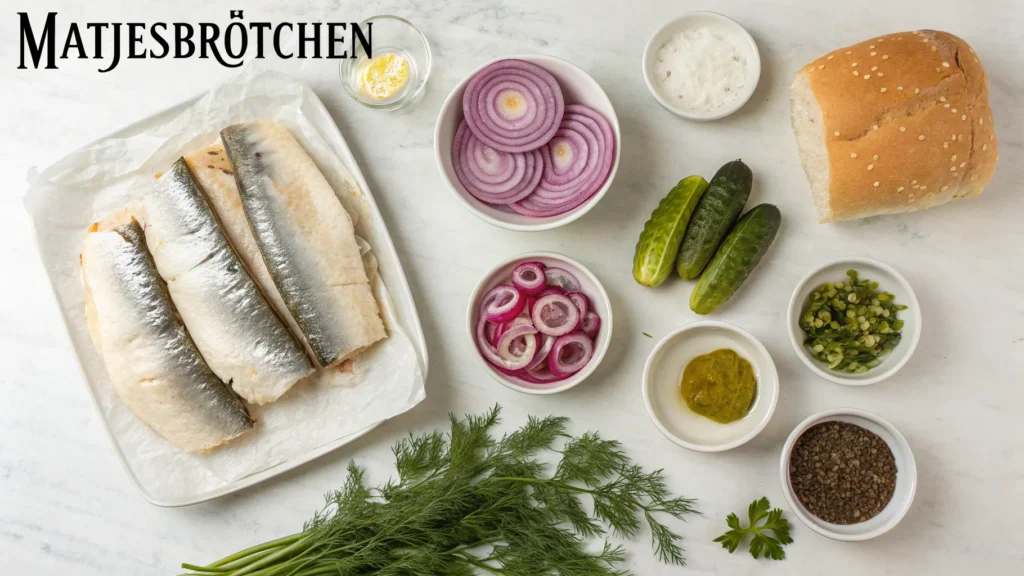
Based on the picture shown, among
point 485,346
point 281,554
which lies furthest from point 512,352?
point 281,554

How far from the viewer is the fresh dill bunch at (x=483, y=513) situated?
2346 mm

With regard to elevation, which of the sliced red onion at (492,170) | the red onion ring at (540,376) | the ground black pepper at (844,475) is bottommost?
the ground black pepper at (844,475)

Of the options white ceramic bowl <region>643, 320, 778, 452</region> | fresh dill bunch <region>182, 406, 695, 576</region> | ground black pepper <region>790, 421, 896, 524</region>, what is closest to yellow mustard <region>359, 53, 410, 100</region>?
fresh dill bunch <region>182, 406, 695, 576</region>

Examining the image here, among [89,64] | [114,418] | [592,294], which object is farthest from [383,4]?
[114,418]

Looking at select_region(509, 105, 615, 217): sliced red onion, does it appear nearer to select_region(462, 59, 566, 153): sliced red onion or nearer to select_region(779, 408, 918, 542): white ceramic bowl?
select_region(462, 59, 566, 153): sliced red onion

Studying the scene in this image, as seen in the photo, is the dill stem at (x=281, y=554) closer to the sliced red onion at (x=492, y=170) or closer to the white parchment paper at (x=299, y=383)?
the white parchment paper at (x=299, y=383)

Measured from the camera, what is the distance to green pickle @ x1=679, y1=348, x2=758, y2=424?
2.36 metres

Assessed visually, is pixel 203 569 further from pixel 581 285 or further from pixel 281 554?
pixel 581 285

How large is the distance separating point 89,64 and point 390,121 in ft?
3.87

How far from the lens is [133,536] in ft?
8.49

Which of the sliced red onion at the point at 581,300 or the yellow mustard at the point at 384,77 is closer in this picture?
the sliced red onion at the point at 581,300

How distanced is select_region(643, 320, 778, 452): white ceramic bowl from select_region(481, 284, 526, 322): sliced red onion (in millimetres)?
479

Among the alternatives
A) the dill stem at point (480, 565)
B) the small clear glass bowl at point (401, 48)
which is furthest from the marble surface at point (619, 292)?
the dill stem at point (480, 565)

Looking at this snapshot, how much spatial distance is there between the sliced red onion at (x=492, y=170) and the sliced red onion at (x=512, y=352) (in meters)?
0.44
